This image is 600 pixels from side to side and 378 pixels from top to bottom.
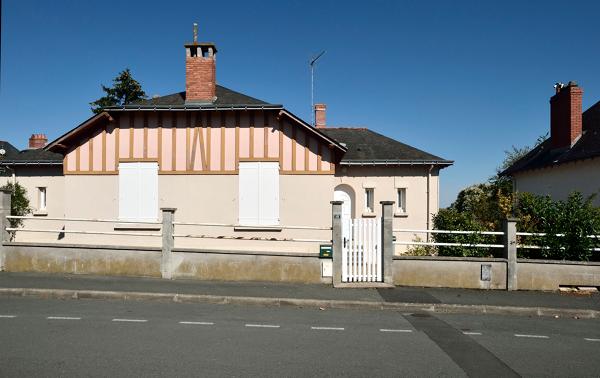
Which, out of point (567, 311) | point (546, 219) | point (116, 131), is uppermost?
point (116, 131)

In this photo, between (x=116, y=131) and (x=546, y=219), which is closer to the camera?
(x=546, y=219)

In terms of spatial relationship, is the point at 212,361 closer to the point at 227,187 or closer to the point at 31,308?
the point at 31,308

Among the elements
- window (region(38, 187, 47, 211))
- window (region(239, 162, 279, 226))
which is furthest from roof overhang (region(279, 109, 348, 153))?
window (region(38, 187, 47, 211))

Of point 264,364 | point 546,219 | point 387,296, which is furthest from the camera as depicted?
point 546,219

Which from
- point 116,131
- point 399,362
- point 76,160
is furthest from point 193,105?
point 399,362

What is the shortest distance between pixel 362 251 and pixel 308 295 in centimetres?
176

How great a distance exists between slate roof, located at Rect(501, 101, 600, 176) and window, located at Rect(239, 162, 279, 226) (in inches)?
394

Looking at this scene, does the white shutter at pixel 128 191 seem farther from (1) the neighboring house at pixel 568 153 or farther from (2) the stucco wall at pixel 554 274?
(1) the neighboring house at pixel 568 153

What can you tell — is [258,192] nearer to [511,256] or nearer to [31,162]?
[511,256]

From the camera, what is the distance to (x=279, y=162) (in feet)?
47.4

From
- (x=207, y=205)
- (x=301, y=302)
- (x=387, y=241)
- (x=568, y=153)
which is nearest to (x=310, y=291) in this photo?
(x=301, y=302)

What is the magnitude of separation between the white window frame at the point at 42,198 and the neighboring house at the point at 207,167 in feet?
13.9

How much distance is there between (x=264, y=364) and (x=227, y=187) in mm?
9563

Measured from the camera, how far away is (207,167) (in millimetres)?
14562
